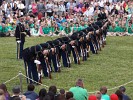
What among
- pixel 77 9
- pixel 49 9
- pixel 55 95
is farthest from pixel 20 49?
pixel 77 9

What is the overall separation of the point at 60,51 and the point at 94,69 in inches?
62.2

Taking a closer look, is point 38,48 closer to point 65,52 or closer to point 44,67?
point 44,67

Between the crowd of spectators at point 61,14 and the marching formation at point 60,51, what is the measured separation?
7.43 m

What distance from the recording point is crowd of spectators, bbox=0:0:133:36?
41.8 metres

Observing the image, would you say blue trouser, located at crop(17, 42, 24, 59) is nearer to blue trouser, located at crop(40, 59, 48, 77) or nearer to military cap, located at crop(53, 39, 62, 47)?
military cap, located at crop(53, 39, 62, 47)

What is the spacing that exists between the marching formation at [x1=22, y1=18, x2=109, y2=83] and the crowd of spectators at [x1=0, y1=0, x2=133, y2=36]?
7.43m

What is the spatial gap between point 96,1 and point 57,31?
6.08 metres

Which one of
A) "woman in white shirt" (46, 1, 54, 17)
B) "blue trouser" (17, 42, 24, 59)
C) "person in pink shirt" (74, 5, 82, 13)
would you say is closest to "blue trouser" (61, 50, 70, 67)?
"blue trouser" (17, 42, 24, 59)

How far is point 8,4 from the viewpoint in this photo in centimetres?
4541

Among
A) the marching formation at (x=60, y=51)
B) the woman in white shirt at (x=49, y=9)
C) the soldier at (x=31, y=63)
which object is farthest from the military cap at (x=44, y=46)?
the woman in white shirt at (x=49, y=9)

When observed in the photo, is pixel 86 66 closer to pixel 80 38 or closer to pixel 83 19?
pixel 80 38

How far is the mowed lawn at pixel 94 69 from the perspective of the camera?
2306 centimetres

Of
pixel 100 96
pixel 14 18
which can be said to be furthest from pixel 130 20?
pixel 100 96

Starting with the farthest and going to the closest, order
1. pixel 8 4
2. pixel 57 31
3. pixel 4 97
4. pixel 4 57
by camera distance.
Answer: pixel 8 4 < pixel 57 31 < pixel 4 57 < pixel 4 97
